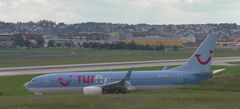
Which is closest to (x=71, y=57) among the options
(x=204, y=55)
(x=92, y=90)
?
(x=204, y=55)

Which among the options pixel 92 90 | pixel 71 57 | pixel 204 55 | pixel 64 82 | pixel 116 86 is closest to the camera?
pixel 92 90

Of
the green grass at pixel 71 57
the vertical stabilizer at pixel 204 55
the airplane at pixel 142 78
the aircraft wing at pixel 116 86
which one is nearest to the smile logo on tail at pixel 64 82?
the airplane at pixel 142 78

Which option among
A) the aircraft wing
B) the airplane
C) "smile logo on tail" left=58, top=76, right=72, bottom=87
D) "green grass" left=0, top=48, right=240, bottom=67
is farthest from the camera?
"green grass" left=0, top=48, right=240, bottom=67

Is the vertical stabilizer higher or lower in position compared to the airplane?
higher

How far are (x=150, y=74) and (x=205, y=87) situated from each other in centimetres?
1280

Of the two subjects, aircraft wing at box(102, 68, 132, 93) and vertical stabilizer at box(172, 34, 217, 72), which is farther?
vertical stabilizer at box(172, 34, 217, 72)

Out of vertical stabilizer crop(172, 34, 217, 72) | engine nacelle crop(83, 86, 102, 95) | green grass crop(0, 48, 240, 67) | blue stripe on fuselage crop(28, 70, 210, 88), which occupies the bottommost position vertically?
green grass crop(0, 48, 240, 67)

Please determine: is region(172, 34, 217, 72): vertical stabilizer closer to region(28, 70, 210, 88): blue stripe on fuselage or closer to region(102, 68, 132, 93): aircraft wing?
region(28, 70, 210, 88): blue stripe on fuselage

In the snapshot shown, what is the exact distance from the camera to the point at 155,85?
4606cm

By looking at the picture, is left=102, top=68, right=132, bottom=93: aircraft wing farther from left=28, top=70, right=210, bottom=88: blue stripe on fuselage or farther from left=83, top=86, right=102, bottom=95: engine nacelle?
left=28, top=70, right=210, bottom=88: blue stripe on fuselage

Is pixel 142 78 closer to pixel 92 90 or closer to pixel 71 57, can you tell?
pixel 92 90

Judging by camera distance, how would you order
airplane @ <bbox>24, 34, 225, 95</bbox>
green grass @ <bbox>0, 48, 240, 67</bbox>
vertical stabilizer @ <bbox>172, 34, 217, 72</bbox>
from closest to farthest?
airplane @ <bbox>24, 34, 225, 95</bbox>, vertical stabilizer @ <bbox>172, 34, 217, 72</bbox>, green grass @ <bbox>0, 48, 240, 67</bbox>

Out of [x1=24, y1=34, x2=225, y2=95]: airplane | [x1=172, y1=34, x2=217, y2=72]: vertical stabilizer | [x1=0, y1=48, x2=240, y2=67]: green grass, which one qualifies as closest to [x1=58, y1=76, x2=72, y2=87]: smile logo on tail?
[x1=24, y1=34, x2=225, y2=95]: airplane

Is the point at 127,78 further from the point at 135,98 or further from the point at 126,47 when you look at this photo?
the point at 126,47
